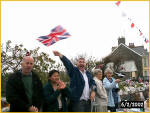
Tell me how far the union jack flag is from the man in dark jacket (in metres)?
0.94

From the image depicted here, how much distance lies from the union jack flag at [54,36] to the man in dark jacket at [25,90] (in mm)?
941

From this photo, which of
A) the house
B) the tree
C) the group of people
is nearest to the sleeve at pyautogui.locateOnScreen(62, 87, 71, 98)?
the group of people

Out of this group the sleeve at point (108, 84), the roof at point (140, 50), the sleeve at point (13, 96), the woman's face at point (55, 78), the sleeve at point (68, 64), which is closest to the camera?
the sleeve at point (13, 96)

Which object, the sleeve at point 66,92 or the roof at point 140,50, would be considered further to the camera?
the roof at point 140,50

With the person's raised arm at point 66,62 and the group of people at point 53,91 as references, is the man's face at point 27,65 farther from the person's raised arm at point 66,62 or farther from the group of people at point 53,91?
the person's raised arm at point 66,62

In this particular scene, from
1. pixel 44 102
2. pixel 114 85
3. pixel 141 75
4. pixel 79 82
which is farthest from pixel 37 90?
pixel 141 75

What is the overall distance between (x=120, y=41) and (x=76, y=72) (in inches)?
1384

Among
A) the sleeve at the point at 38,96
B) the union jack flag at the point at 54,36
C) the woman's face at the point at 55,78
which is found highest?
the union jack flag at the point at 54,36

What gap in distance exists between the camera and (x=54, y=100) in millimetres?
4094

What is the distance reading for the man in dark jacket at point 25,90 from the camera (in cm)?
366

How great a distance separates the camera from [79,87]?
4473 millimetres

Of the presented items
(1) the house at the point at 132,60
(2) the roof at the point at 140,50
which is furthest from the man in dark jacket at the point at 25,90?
(2) the roof at the point at 140,50

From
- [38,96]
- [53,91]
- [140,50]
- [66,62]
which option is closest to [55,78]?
[53,91]

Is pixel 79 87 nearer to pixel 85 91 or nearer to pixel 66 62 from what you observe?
pixel 85 91
